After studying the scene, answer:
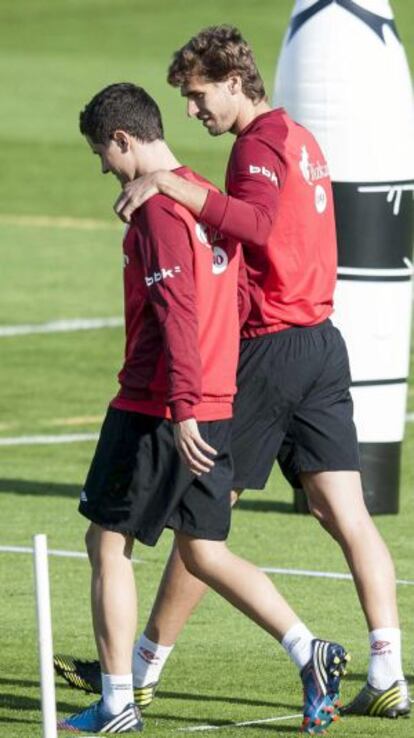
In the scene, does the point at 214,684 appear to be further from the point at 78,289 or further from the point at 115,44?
the point at 115,44

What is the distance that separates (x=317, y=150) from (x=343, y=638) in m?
2.21

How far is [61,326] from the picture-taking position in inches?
740

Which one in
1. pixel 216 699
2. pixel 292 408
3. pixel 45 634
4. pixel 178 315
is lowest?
pixel 216 699

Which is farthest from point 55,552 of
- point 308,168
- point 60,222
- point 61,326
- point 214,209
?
point 60,222

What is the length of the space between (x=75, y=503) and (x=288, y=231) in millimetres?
4570

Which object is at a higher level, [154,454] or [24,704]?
[154,454]

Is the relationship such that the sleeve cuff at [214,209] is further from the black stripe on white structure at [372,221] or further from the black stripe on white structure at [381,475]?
the black stripe on white structure at [381,475]

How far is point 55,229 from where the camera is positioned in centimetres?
2553

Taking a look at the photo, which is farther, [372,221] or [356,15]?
[372,221]

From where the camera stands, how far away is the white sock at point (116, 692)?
7.51 m

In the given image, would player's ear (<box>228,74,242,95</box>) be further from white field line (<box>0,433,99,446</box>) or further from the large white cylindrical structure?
white field line (<box>0,433,99,446</box>)

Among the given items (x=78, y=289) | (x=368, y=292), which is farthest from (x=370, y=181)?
(x=78, y=289)

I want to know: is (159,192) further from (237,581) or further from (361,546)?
(361,546)

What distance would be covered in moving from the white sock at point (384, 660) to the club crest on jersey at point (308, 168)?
5.21ft
